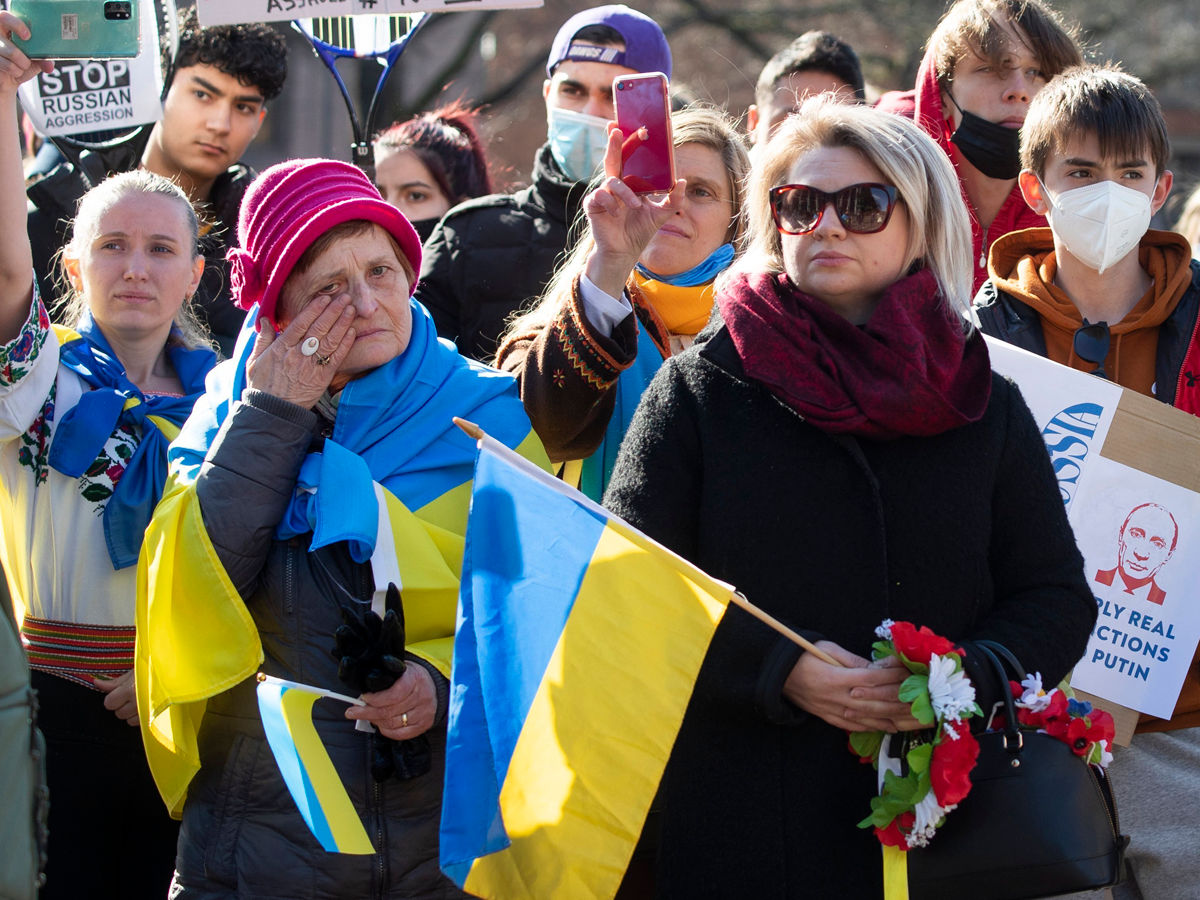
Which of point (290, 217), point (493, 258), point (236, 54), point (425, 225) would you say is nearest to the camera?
point (290, 217)

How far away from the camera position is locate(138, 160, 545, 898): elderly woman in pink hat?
267 centimetres

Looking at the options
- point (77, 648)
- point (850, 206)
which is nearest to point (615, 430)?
point (850, 206)

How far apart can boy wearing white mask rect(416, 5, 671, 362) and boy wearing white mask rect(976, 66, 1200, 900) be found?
4.29 ft

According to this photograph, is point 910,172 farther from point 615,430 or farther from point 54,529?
point 54,529

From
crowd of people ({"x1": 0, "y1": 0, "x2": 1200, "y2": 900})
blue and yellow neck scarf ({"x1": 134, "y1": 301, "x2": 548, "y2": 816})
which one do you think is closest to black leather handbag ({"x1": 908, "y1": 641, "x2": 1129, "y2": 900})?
crowd of people ({"x1": 0, "y1": 0, "x2": 1200, "y2": 900})

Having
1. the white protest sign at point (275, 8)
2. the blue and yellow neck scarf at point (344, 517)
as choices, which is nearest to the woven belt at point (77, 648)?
the blue and yellow neck scarf at point (344, 517)

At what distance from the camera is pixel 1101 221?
11.1ft

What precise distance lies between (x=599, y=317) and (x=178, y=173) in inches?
103

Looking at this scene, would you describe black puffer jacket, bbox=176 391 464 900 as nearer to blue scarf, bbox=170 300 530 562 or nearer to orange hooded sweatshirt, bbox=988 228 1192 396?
blue scarf, bbox=170 300 530 562

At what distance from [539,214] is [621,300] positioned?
1.48 meters

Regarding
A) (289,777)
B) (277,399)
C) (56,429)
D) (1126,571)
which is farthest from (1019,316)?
(56,429)

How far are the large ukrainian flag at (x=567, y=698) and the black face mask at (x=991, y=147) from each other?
236cm

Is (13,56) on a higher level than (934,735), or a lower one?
higher

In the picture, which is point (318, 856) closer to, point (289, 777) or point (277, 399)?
point (289, 777)
